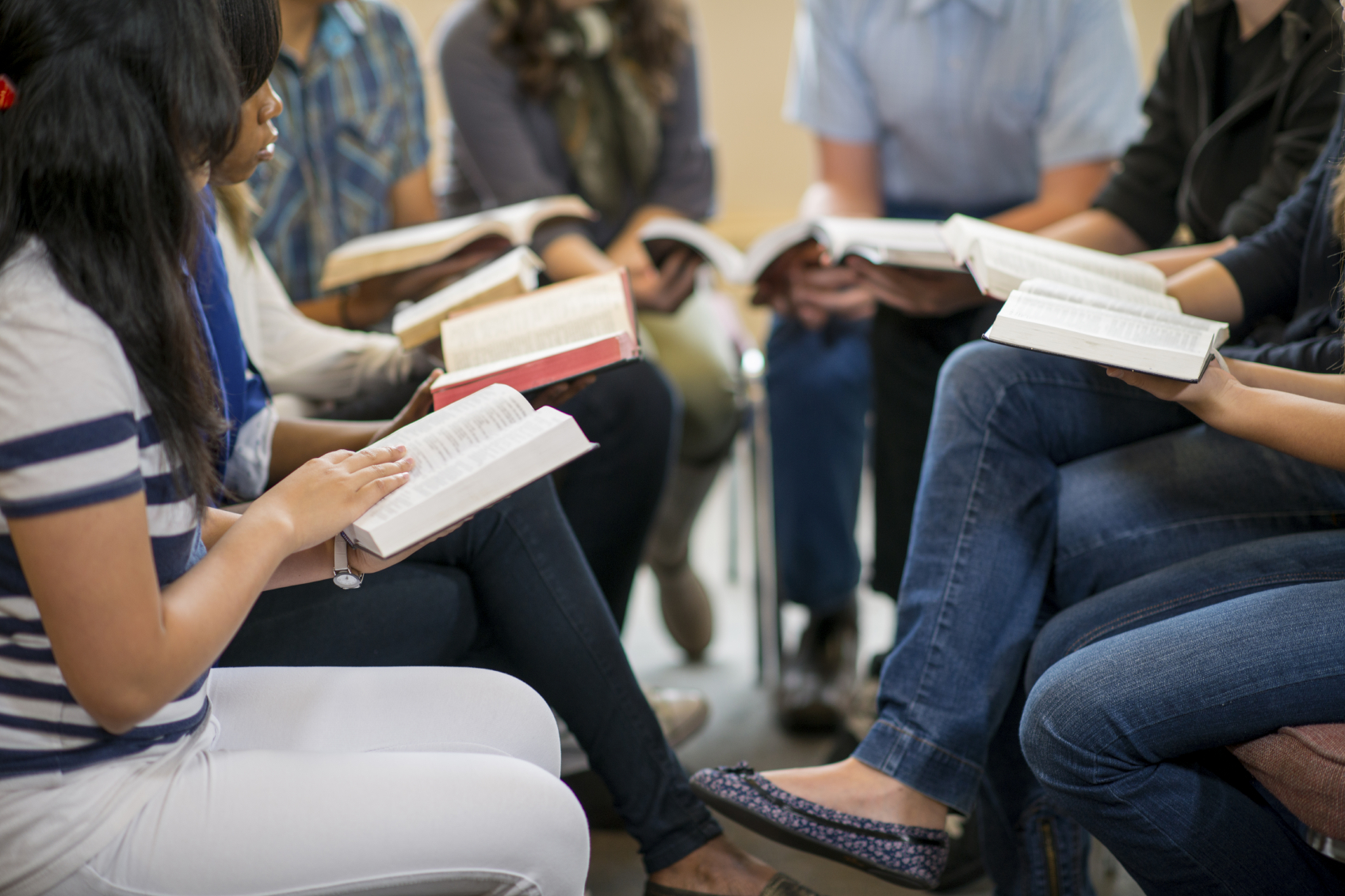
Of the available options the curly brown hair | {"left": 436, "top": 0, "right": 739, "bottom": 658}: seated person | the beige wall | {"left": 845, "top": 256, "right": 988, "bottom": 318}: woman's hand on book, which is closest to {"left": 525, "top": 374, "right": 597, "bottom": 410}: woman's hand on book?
{"left": 845, "top": 256, "right": 988, "bottom": 318}: woman's hand on book

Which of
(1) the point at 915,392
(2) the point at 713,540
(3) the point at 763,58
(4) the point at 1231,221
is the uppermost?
(3) the point at 763,58

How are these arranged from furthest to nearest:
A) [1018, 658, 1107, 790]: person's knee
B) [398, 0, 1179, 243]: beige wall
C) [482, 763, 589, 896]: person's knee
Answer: [398, 0, 1179, 243]: beige wall
[1018, 658, 1107, 790]: person's knee
[482, 763, 589, 896]: person's knee

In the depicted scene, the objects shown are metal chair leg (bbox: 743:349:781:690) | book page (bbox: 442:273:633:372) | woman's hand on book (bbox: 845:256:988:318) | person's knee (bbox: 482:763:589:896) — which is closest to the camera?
person's knee (bbox: 482:763:589:896)

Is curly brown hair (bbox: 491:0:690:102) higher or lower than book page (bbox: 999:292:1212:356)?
higher

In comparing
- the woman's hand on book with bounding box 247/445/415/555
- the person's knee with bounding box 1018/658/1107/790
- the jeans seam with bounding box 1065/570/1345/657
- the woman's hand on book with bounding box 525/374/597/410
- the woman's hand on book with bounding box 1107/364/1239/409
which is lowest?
the person's knee with bounding box 1018/658/1107/790

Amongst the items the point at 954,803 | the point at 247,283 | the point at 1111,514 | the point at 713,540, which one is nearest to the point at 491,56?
the point at 247,283

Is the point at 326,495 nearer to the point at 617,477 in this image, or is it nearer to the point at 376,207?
the point at 617,477

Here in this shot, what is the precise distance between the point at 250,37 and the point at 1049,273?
2.46 feet

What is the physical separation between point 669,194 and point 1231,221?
3.08 feet

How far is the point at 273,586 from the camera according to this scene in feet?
2.74

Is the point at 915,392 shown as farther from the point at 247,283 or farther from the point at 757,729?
the point at 247,283

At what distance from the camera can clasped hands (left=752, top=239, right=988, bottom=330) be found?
4.50 feet

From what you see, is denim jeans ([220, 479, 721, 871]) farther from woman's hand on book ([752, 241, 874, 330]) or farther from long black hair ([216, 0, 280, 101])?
woman's hand on book ([752, 241, 874, 330])

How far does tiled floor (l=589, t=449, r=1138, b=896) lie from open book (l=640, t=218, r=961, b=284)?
0.65 metres
